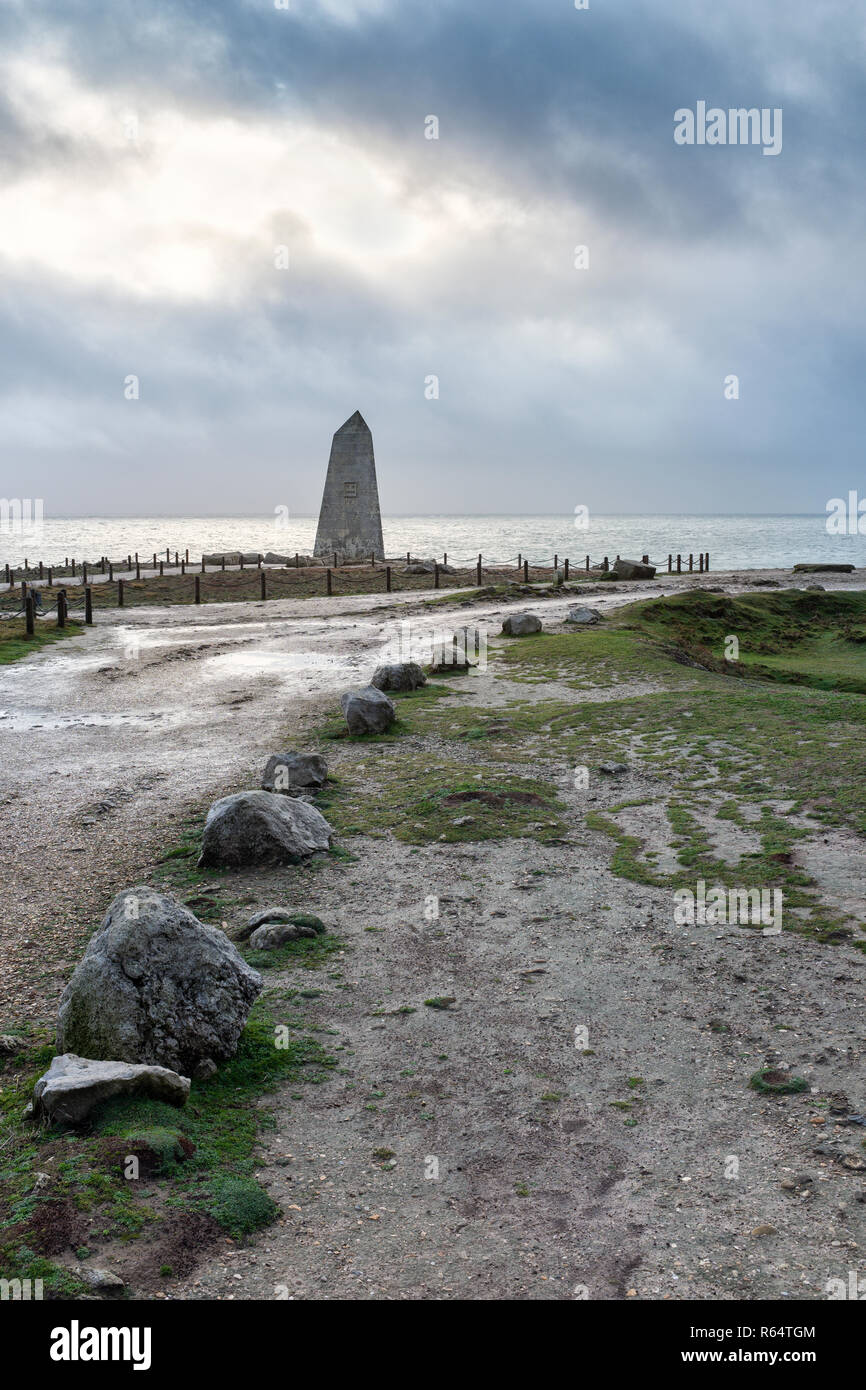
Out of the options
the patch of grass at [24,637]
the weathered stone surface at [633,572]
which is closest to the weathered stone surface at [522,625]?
the patch of grass at [24,637]

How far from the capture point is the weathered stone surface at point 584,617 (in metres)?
A: 26.7

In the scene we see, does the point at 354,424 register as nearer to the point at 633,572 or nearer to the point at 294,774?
the point at 633,572

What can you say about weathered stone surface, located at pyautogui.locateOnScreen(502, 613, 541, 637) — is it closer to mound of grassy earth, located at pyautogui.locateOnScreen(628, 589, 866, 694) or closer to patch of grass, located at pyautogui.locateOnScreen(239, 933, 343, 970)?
mound of grassy earth, located at pyautogui.locateOnScreen(628, 589, 866, 694)

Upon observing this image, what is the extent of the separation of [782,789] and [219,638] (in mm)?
20767

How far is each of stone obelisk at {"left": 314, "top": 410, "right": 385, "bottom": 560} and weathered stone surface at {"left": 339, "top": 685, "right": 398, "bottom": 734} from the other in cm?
4587

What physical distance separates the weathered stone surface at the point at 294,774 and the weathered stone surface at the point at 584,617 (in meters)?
15.1

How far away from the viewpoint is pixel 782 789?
36.7 ft

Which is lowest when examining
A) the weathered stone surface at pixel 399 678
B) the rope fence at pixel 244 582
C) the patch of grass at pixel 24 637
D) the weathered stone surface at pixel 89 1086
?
the weathered stone surface at pixel 89 1086

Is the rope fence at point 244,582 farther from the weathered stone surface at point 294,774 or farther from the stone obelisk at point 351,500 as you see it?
the weathered stone surface at point 294,774

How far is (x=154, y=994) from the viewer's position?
5.98 m

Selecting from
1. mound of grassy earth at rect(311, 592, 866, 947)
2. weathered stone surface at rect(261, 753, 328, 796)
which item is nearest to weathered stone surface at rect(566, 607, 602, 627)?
mound of grassy earth at rect(311, 592, 866, 947)
